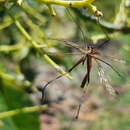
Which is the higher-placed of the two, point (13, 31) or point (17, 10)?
point (17, 10)

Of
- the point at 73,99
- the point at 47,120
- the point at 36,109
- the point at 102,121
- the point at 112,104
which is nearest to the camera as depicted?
the point at 36,109

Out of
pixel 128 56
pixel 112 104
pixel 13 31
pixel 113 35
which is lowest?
pixel 112 104

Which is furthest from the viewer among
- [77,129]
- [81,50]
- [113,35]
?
[77,129]

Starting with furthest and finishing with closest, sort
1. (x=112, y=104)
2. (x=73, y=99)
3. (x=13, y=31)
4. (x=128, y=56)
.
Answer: (x=73, y=99)
(x=112, y=104)
(x=13, y=31)
(x=128, y=56)

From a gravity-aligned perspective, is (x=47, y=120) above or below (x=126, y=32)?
below

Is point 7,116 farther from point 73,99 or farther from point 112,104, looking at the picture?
point 73,99

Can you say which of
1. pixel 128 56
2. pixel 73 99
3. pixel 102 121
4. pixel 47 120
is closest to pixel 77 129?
pixel 102 121

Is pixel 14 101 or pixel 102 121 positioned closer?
pixel 14 101

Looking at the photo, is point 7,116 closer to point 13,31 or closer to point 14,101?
point 14,101

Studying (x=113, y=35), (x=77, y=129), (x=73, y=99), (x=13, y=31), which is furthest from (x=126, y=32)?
(x=73, y=99)
